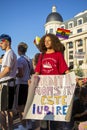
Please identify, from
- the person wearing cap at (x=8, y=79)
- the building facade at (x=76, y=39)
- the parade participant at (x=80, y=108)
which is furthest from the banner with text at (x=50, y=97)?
the building facade at (x=76, y=39)

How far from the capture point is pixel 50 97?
4.31 meters

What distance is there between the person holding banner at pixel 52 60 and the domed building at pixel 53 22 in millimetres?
80190

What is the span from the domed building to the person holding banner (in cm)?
8019

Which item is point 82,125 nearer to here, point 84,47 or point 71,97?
point 71,97

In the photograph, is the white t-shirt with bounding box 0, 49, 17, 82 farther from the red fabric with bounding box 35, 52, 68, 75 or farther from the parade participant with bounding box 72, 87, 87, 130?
the parade participant with bounding box 72, 87, 87, 130

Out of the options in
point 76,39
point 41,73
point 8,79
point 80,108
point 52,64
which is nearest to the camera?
point 52,64

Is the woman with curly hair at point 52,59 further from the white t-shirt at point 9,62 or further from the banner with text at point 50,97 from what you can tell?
the white t-shirt at point 9,62

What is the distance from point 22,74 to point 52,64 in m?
1.30

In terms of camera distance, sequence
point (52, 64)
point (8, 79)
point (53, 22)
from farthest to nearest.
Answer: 1. point (53, 22)
2. point (8, 79)
3. point (52, 64)

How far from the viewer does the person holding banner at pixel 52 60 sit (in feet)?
15.1

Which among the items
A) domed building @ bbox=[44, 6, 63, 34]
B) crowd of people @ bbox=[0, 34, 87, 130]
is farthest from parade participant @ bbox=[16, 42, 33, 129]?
domed building @ bbox=[44, 6, 63, 34]

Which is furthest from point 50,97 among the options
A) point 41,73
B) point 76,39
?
point 76,39

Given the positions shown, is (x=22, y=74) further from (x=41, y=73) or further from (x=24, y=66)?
(x=41, y=73)

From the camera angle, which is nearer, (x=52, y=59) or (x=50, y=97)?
(x=50, y=97)
